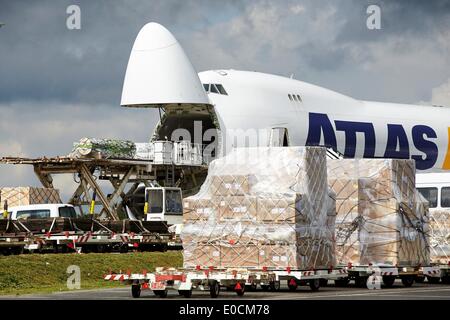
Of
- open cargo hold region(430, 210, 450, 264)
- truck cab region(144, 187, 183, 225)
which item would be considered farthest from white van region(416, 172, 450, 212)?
truck cab region(144, 187, 183, 225)

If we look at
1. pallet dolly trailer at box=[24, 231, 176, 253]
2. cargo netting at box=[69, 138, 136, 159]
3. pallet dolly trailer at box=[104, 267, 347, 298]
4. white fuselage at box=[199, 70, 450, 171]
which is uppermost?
white fuselage at box=[199, 70, 450, 171]

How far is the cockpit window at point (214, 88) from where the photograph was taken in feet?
214

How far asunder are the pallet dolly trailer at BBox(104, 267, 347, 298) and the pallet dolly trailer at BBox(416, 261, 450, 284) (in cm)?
590

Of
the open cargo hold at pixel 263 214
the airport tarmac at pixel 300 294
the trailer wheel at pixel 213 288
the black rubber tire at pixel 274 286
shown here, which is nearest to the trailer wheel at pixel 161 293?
the airport tarmac at pixel 300 294

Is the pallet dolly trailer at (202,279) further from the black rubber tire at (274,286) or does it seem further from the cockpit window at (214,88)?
the cockpit window at (214,88)

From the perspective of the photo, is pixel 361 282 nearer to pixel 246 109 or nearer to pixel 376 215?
pixel 376 215

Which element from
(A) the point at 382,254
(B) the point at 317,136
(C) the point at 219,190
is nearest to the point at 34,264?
(C) the point at 219,190

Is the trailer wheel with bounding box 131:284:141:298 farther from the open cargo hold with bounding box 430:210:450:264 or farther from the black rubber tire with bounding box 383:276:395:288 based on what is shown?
the open cargo hold with bounding box 430:210:450:264

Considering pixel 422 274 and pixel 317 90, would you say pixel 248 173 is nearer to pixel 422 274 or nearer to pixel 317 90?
pixel 422 274

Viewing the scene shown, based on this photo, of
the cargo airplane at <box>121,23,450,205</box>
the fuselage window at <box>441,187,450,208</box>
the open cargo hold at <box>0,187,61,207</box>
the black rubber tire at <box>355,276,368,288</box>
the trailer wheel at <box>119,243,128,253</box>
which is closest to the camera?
the black rubber tire at <box>355,276,368,288</box>

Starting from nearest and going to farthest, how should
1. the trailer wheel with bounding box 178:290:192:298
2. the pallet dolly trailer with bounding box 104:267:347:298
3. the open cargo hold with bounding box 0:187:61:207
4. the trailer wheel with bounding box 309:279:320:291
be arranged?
the pallet dolly trailer with bounding box 104:267:347:298, the trailer wheel with bounding box 178:290:192:298, the trailer wheel with bounding box 309:279:320:291, the open cargo hold with bounding box 0:187:61:207

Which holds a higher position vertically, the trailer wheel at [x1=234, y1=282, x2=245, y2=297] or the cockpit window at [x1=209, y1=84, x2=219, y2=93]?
the cockpit window at [x1=209, y1=84, x2=219, y2=93]

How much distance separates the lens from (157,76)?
6344cm

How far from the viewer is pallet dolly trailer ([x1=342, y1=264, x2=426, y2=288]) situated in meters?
33.6
